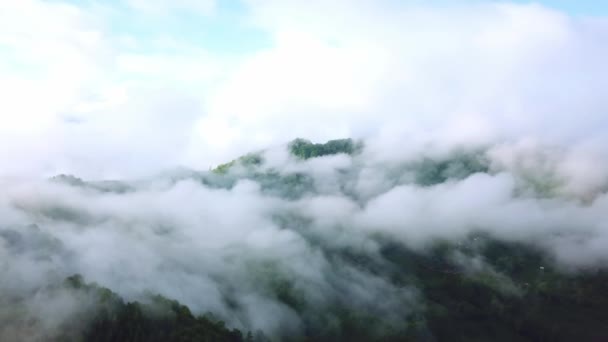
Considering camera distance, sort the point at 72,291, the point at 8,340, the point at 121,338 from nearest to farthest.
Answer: the point at 8,340, the point at 121,338, the point at 72,291

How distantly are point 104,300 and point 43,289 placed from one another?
95.0 ft

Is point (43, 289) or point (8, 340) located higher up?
point (43, 289)

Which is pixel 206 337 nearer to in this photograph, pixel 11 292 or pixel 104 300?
pixel 104 300

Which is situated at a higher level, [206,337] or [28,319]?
[206,337]

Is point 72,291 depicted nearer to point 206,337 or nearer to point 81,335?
point 81,335

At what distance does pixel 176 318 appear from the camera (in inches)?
7771

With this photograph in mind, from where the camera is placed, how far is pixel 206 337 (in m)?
185

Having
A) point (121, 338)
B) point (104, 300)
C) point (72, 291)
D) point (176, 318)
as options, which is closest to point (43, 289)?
point (72, 291)

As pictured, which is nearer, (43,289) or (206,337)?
(206,337)

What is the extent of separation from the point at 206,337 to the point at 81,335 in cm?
4735

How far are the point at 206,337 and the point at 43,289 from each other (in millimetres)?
75019

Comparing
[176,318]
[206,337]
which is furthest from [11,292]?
[206,337]

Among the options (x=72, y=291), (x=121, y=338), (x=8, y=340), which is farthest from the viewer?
(x=72, y=291)

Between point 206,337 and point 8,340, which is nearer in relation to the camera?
point 8,340
